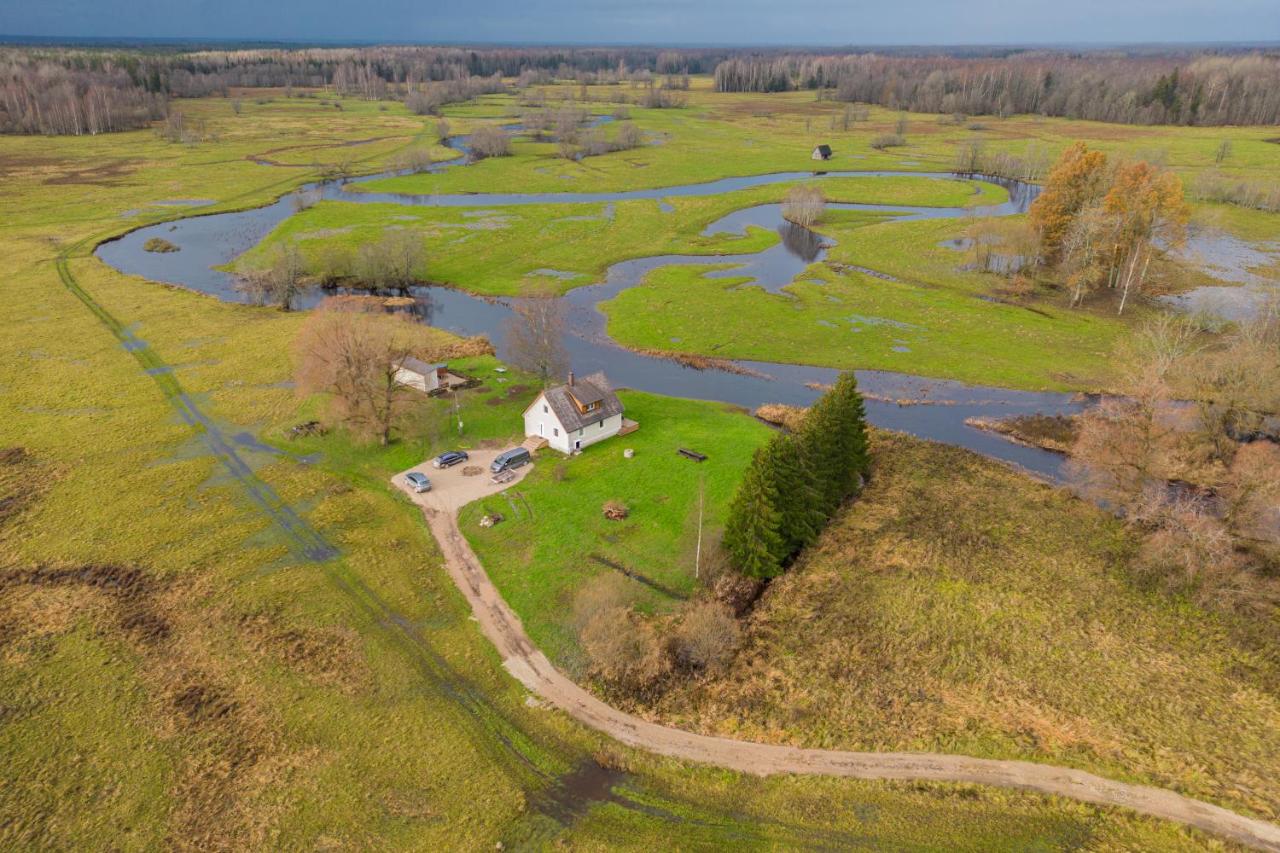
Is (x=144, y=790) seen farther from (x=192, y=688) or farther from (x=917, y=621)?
(x=917, y=621)

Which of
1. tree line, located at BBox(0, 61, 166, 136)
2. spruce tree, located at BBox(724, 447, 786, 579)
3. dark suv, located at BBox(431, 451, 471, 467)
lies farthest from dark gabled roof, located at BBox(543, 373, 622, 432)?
tree line, located at BBox(0, 61, 166, 136)

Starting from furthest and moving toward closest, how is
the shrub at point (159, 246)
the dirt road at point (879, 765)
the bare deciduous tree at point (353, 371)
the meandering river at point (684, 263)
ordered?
the shrub at point (159, 246) → the meandering river at point (684, 263) → the bare deciduous tree at point (353, 371) → the dirt road at point (879, 765)

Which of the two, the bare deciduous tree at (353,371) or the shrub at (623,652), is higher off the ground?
the bare deciduous tree at (353,371)

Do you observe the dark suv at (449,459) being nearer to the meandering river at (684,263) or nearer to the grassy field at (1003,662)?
the meandering river at (684,263)

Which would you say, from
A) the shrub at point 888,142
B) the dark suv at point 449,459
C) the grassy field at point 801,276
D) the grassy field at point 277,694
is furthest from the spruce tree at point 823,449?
the shrub at point 888,142

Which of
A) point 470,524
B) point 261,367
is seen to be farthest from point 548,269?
point 470,524

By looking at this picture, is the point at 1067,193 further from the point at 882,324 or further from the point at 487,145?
the point at 487,145

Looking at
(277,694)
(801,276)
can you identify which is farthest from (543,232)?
(277,694)
